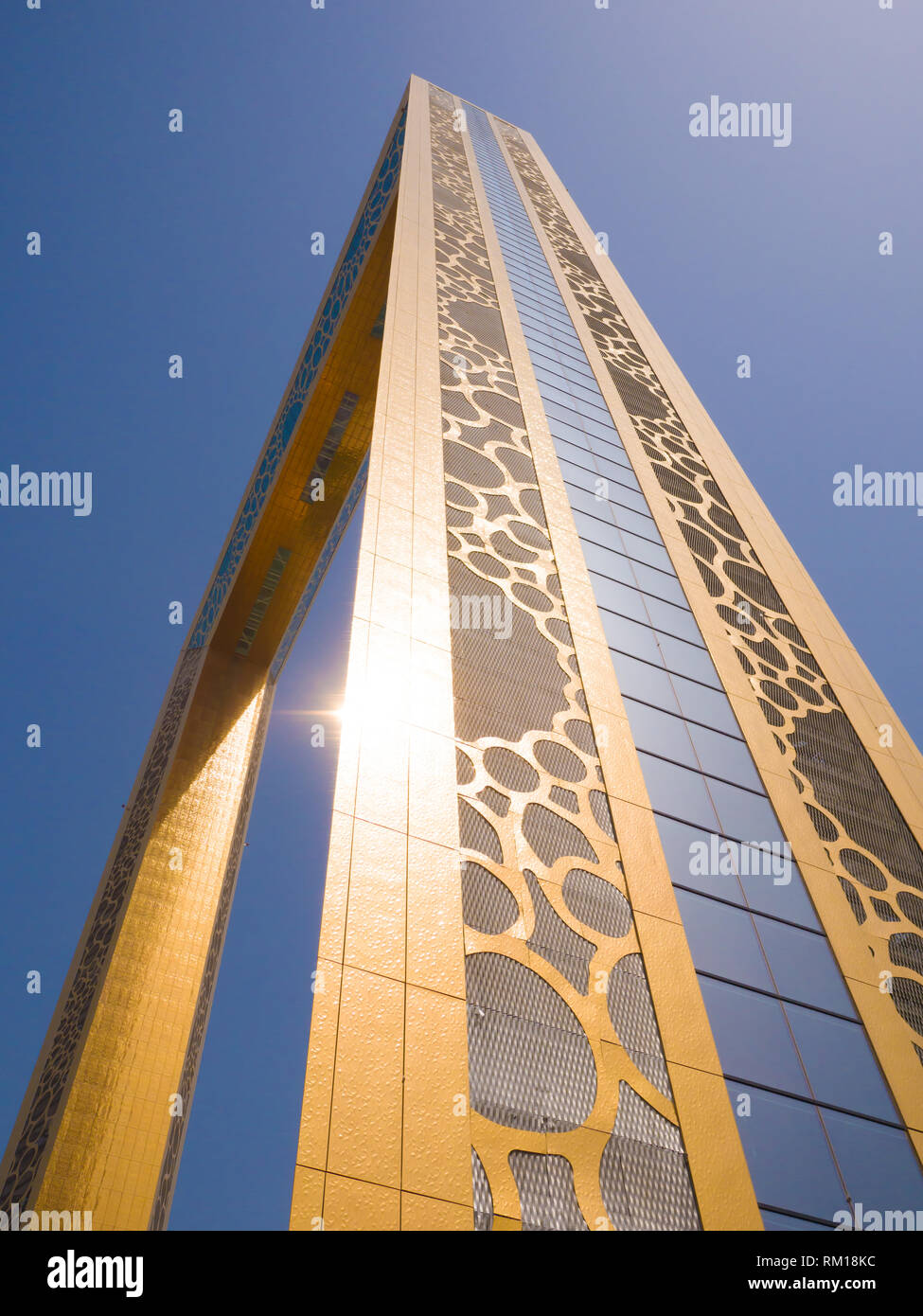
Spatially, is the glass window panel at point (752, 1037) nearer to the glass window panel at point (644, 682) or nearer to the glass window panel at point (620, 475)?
the glass window panel at point (644, 682)

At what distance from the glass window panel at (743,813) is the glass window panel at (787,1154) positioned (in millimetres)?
1469

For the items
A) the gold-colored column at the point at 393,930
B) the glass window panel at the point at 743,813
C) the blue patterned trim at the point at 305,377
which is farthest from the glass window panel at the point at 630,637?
the blue patterned trim at the point at 305,377

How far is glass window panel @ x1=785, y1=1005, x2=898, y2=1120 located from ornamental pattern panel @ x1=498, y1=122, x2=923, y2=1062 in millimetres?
361

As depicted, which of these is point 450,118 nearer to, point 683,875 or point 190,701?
point 190,701

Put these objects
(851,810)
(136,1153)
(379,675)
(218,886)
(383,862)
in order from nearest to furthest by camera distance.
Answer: (383,862), (379,675), (851,810), (136,1153), (218,886)

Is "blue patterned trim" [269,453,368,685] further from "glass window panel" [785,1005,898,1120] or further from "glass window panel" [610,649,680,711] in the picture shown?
"glass window panel" [785,1005,898,1120]

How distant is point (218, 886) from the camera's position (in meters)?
10.4

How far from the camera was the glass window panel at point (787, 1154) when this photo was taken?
358 centimetres

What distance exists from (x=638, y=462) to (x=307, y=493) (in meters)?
5.76

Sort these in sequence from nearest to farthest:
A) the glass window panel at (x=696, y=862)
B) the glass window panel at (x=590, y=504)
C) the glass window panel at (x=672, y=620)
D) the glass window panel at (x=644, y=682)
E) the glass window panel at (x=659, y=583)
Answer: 1. the glass window panel at (x=696, y=862)
2. the glass window panel at (x=644, y=682)
3. the glass window panel at (x=672, y=620)
4. the glass window panel at (x=659, y=583)
5. the glass window panel at (x=590, y=504)

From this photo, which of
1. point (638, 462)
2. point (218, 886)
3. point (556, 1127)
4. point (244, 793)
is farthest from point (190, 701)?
point (556, 1127)

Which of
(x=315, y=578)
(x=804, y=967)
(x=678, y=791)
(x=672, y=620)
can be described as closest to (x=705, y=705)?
(x=672, y=620)

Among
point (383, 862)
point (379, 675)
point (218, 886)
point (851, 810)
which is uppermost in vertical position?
point (379, 675)
